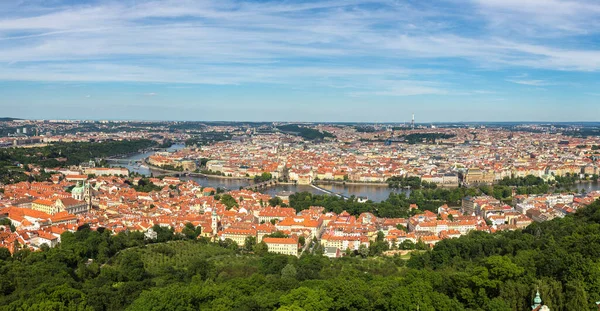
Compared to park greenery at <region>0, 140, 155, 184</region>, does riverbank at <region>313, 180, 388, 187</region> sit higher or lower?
lower

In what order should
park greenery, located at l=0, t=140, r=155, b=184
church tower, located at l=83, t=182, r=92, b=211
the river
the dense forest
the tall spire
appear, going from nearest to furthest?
1. the tall spire
2. the dense forest
3. church tower, located at l=83, t=182, r=92, b=211
4. park greenery, located at l=0, t=140, r=155, b=184
5. the river

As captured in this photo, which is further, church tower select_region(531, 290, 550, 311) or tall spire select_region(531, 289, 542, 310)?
tall spire select_region(531, 289, 542, 310)

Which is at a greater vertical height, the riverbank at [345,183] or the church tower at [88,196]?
the church tower at [88,196]

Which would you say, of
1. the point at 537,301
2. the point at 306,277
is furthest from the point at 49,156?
the point at 537,301

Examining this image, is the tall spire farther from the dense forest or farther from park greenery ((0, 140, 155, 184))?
park greenery ((0, 140, 155, 184))

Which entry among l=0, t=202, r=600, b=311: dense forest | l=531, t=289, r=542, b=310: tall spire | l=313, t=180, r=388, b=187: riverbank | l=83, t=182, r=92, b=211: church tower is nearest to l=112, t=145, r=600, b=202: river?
l=313, t=180, r=388, b=187: riverbank

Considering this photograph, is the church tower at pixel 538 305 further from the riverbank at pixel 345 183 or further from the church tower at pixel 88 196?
the riverbank at pixel 345 183

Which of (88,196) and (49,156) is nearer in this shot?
(88,196)

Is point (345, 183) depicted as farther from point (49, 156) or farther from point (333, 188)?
point (49, 156)

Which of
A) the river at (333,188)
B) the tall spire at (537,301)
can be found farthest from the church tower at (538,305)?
the river at (333,188)
